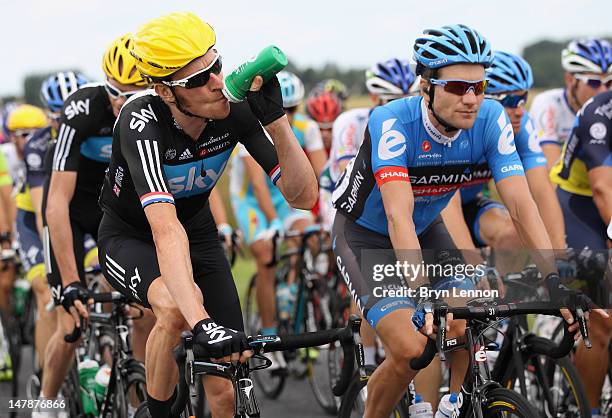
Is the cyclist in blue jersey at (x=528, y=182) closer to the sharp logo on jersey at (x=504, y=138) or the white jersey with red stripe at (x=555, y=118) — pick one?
the sharp logo on jersey at (x=504, y=138)

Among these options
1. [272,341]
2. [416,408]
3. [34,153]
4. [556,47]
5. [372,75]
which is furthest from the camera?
[556,47]

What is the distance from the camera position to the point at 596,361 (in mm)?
6680

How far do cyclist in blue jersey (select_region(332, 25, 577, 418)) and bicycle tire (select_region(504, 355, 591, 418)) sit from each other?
532 mm

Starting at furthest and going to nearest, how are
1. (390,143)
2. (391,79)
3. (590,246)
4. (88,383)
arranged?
(391,79)
(590,246)
(88,383)
(390,143)

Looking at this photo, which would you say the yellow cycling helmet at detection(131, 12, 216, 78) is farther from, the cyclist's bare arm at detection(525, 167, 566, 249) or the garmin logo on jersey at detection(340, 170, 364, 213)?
the cyclist's bare arm at detection(525, 167, 566, 249)

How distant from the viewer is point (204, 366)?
15.0 feet

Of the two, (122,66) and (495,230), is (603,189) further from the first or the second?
(122,66)

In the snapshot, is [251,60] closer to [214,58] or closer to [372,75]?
[214,58]

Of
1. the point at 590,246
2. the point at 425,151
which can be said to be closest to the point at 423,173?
the point at 425,151

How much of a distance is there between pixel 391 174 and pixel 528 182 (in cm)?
159

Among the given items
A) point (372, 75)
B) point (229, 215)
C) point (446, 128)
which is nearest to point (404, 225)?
point (446, 128)

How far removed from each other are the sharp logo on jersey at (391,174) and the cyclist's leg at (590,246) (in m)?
1.94

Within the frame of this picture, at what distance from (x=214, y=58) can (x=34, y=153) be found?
4361mm

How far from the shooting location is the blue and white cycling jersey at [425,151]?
557cm
